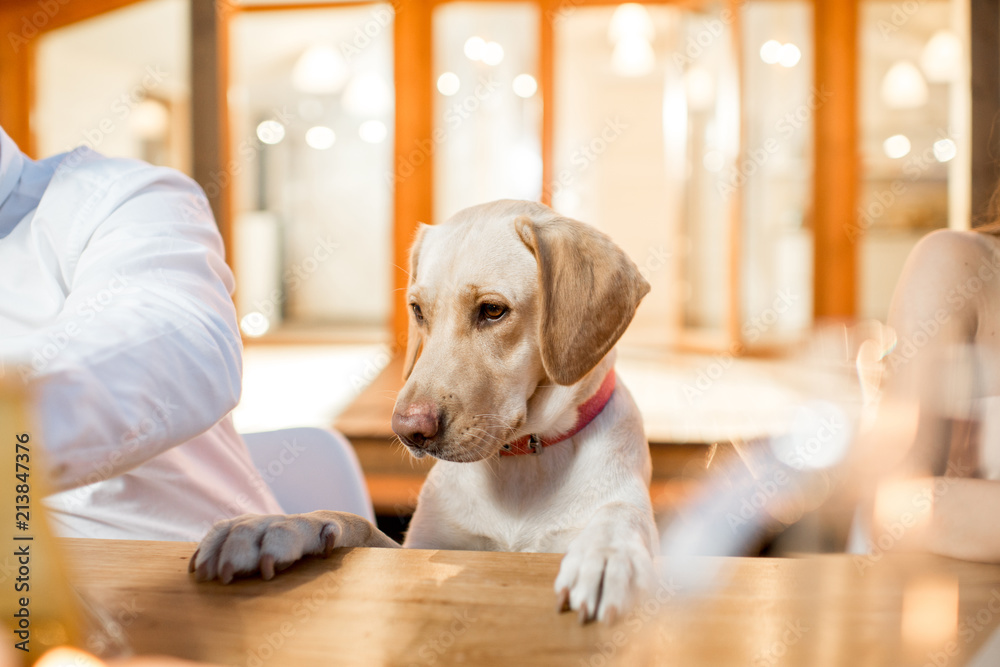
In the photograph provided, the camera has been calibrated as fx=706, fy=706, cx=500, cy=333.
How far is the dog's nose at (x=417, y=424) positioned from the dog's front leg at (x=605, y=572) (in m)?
0.24

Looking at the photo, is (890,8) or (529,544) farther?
(890,8)

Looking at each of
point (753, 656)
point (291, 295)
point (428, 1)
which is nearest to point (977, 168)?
point (753, 656)

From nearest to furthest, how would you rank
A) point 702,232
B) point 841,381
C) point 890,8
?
1. point 841,381
2. point 890,8
3. point 702,232

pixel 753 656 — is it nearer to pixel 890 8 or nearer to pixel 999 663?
pixel 999 663

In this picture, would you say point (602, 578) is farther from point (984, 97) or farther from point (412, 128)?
point (412, 128)

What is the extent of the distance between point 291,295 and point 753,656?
809cm

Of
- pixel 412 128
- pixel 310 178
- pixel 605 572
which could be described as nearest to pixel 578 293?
pixel 605 572

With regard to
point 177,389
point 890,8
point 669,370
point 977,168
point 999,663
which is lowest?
point 669,370

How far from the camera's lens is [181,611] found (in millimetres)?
607

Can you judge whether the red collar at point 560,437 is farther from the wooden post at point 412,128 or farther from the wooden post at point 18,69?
the wooden post at point 18,69

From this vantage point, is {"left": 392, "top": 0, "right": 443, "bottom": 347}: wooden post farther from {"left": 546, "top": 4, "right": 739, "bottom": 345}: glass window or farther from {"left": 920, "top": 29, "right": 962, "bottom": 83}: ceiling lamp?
{"left": 920, "top": 29, "right": 962, "bottom": 83}: ceiling lamp

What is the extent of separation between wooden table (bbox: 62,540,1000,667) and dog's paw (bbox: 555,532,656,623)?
0.01m

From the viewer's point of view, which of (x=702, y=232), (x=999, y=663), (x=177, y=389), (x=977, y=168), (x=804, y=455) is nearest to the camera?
(x=999, y=663)

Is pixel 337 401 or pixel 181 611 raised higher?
pixel 181 611
